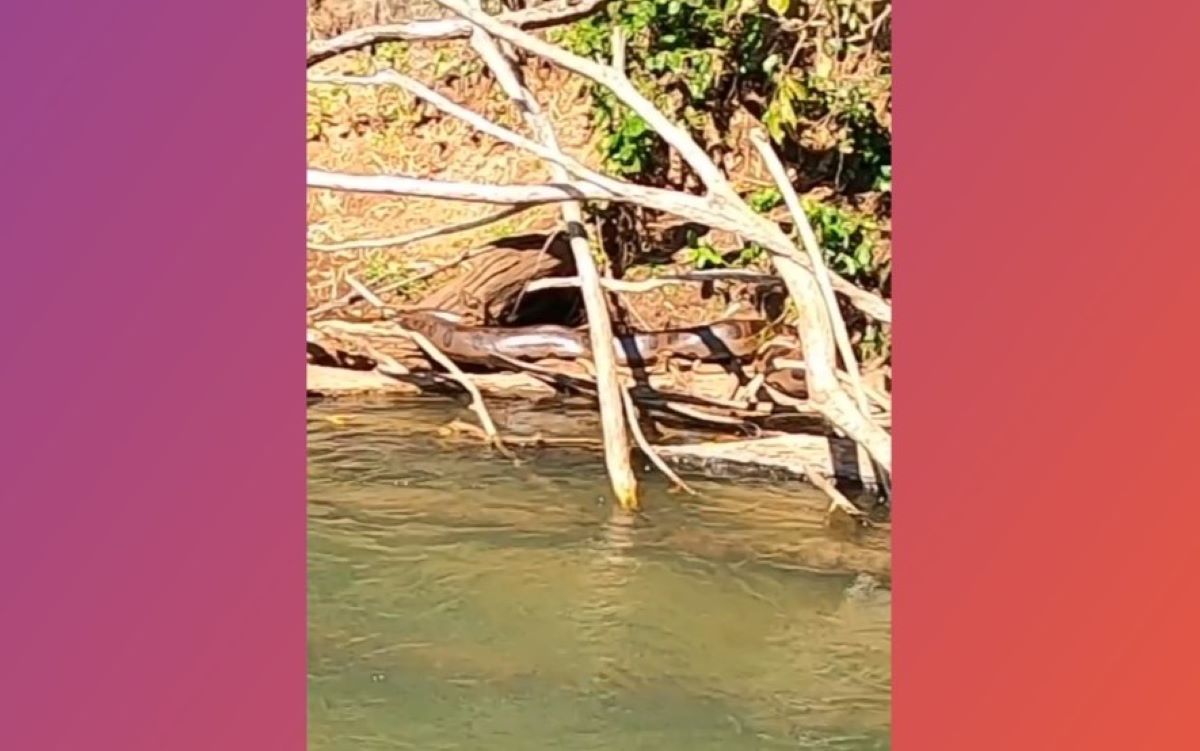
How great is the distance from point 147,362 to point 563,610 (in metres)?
0.56

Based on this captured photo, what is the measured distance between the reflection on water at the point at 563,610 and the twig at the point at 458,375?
1.0 inches

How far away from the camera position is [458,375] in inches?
63.9

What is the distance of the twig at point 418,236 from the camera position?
1.63 meters

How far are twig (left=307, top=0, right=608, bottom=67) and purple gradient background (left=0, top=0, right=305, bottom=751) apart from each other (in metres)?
0.04

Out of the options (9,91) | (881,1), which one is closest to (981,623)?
(881,1)

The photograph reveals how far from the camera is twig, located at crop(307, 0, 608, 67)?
162 cm

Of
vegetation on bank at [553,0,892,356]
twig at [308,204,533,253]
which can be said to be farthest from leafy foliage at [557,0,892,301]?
twig at [308,204,533,253]

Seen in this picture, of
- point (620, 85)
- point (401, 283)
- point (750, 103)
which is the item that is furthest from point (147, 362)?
point (750, 103)

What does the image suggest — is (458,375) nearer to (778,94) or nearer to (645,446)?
(645,446)

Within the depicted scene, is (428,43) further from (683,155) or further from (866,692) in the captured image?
(866,692)

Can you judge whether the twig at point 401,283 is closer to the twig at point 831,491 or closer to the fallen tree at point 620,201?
the fallen tree at point 620,201

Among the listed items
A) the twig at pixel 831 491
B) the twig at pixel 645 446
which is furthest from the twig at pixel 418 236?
the twig at pixel 831 491

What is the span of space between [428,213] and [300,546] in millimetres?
406

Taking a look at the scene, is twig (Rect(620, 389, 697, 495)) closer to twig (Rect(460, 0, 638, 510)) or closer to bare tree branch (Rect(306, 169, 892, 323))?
twig (Rect(460, 0, 638, 510))
